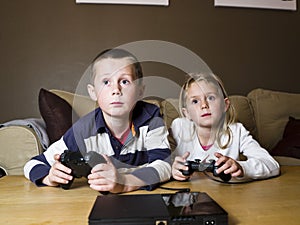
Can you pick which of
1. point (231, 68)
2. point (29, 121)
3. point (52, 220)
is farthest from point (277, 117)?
point (52, 220)

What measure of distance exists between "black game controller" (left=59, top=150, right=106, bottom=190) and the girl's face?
0.45 m

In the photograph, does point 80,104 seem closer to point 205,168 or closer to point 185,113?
point 185,113

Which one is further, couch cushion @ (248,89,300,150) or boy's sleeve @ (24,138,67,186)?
couch cushion @ (248,89,300,150)

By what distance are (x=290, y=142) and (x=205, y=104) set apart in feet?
2.95

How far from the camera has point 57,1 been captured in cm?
213

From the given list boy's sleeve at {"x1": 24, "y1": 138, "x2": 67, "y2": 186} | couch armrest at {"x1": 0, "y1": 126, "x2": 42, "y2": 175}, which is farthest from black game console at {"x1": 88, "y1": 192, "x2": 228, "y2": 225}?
couch armrest at {"x1": 0, "y1": 126, "x2": 42, "y2": 175}

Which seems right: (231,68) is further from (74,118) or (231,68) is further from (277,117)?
(74,118)

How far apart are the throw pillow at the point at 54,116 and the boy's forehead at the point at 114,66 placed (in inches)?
21.7

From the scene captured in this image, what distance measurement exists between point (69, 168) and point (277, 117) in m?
1.62

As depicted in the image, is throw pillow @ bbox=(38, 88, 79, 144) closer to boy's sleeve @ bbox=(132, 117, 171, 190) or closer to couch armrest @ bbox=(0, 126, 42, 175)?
couch armrest @ bbox=(0, 126, 42, 175)

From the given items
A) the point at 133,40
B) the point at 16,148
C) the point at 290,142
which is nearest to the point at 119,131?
the point at 16,148

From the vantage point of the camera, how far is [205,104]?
1078 millimetres

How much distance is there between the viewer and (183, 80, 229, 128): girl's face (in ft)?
3.55

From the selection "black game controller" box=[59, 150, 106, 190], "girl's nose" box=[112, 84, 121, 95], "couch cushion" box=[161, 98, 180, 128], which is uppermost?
"girl's nose" box=[112, 84, 121, 95]
